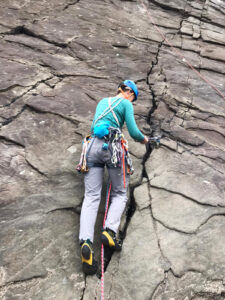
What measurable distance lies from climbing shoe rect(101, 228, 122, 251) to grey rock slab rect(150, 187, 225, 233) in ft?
2.18

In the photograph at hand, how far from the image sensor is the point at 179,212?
355 centimetres

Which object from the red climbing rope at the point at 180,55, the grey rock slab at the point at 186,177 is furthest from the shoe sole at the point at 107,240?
the red climbing rope at the point at 180,55

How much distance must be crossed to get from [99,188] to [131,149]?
1.26 metres

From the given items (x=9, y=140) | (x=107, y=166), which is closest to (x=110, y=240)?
(x=107, y=166)

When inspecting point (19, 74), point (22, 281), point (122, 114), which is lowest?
point (22, 281)

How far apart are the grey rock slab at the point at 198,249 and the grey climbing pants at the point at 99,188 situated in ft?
1.99

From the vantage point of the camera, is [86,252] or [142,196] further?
[142,196]

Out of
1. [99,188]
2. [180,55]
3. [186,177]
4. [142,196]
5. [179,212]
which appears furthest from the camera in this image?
[180,55]

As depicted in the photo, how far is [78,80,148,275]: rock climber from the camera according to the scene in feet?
9.89

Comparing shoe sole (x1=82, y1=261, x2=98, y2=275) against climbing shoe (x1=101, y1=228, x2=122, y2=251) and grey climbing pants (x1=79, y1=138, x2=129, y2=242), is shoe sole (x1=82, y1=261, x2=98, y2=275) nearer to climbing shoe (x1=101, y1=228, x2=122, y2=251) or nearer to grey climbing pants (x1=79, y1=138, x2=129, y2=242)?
climbing shoe (x1=101, y1=228, x2=122, y2=251)

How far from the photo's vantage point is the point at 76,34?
635cm

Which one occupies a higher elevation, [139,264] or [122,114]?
[122,114]

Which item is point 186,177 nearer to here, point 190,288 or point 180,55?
point 190,288

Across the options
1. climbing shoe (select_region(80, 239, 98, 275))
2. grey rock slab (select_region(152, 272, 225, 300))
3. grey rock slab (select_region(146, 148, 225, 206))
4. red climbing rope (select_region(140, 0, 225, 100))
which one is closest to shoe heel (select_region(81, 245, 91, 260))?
climbing shoe (select_region(80, 239, 98, 275))
